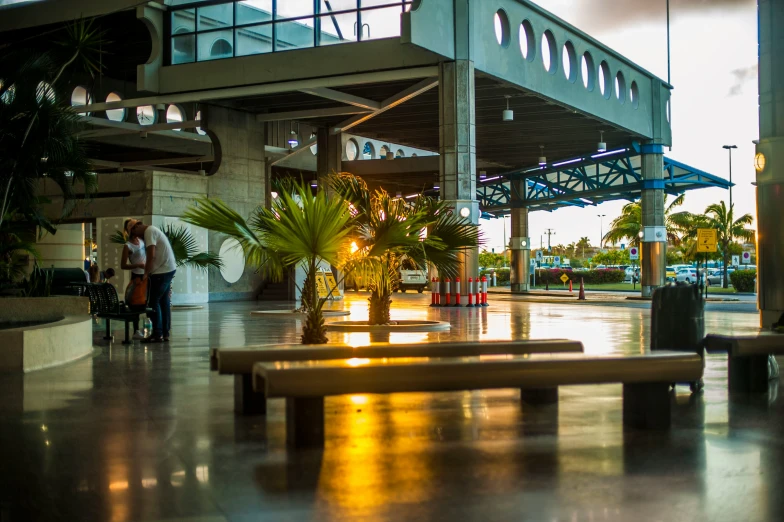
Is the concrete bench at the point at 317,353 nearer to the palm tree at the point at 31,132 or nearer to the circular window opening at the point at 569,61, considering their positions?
the palm tree at the point at 31,132

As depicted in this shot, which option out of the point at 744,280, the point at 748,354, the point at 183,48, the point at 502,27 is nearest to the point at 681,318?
the point at 748,354

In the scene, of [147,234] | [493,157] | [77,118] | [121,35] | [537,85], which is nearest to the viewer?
[147,234]

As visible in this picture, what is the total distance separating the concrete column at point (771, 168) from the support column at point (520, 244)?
104 ft

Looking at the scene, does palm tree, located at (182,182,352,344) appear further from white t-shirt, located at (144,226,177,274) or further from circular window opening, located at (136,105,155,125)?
circular window opening, located at (136,105,155,125)

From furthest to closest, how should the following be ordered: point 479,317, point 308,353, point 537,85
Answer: point 537,85
point 479,317
point 308,353

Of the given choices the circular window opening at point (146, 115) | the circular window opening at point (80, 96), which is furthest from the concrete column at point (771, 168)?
the circular window opening at point (146, 115)

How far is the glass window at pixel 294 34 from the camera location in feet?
90.6

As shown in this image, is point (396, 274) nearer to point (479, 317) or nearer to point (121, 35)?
point (479, 317)

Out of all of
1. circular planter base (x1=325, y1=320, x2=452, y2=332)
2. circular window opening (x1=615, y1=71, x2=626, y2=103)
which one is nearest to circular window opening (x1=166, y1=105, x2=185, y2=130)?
circular window opening (x1=615, y1=71, x2=626, y2=103)

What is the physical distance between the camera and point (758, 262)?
15.5 meters

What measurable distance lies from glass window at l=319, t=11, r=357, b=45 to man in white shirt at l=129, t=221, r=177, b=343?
15405 millimetres

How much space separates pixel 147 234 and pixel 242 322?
21.9 feet

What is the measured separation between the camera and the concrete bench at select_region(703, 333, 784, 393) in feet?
24.6

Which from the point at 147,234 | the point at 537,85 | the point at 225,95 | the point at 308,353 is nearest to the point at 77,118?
the point at 147,234
